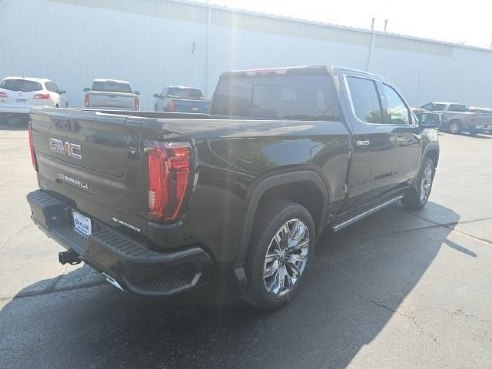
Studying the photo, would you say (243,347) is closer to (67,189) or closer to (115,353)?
(115,353)

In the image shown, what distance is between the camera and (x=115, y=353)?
2.43 m

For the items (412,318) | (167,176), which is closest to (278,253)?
(412,318)

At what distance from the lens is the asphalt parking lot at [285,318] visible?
245cm

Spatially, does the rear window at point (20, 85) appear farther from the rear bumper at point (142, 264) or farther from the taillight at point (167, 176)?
the taillight at point (167, 176)

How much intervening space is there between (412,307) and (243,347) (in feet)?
5.04

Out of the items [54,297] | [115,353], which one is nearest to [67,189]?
[54,297]

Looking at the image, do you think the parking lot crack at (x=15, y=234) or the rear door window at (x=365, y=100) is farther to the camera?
the parking lot crack at (x=15, y=234)

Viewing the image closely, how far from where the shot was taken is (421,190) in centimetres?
585

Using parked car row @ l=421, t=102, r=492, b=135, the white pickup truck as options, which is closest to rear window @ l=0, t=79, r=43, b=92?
the white pickup truck

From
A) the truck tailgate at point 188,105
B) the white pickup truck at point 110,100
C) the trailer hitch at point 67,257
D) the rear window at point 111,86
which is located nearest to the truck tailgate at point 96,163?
the trailer hitch at point 67,257

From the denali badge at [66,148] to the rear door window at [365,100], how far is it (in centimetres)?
252

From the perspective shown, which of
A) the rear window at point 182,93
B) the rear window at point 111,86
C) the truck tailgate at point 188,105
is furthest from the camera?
the rear window at point 182,93

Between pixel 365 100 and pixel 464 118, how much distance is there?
67.6 feet

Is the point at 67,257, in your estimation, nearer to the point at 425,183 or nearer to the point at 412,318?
the point at 412,318
